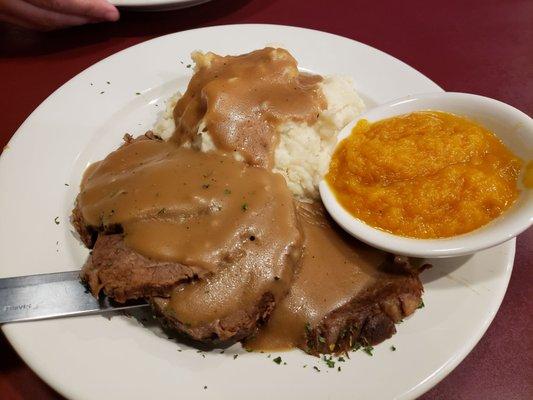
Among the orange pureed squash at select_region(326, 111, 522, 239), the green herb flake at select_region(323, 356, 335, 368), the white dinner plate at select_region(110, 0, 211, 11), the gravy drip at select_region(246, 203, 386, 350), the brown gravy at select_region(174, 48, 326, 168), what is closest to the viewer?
the green herb flake at select_region(323, 356, 335, 368)

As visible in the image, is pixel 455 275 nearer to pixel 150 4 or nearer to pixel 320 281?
pixel 320 281

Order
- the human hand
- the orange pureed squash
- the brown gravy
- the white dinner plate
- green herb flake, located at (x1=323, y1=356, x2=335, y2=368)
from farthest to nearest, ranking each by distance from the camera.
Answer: the white dinner plate < the human hand < the brown gravy < the orange pureed squash < green herb flake, located at (x1=323, y1=356, x2=335, y2=368)

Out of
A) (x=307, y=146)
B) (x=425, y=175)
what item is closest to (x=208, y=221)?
(x=307, y=146)

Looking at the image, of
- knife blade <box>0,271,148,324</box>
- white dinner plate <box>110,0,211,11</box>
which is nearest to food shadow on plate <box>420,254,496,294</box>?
knife blade <box>0,271,148,324</box>

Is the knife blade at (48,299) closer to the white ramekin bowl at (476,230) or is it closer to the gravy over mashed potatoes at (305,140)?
the gravy over mashed potatoes at (305,140)

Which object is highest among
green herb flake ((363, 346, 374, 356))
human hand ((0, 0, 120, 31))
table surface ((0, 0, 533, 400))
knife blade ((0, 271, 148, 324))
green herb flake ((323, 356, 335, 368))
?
human hand ((0, 0, 120, 31))

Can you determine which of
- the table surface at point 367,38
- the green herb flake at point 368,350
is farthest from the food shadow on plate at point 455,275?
the table surface at point 367,38

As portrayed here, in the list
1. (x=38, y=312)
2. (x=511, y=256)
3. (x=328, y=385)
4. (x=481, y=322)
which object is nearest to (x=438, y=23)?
(x=511, y=256)

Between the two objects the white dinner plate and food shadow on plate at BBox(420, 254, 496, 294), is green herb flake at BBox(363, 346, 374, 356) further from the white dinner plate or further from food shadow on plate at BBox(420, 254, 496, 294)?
the white dinner plate
